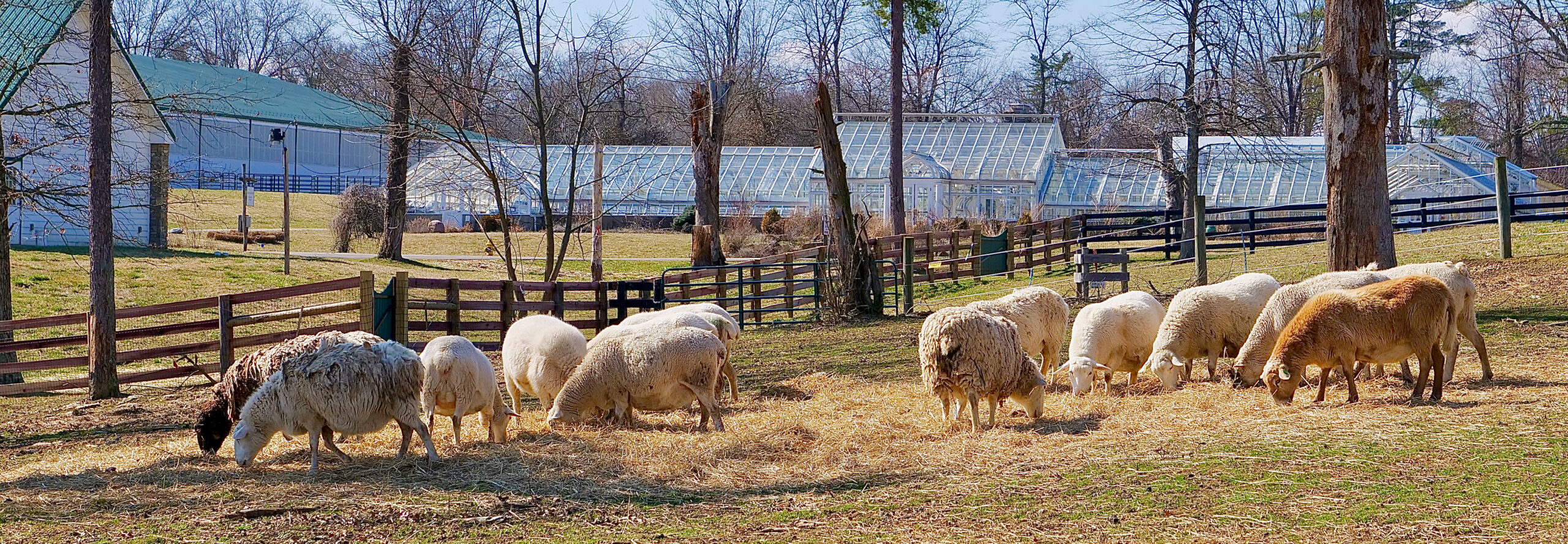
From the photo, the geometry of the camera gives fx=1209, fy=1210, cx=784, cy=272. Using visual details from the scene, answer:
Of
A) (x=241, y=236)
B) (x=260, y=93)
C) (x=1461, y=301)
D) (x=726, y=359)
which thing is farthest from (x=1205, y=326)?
(x=260, y=93)

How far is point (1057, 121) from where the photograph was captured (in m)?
41.3

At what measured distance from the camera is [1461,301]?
905 cm

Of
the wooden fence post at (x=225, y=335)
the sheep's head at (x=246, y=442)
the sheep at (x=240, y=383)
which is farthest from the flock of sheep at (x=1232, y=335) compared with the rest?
the wooden fence post at (x=225, y=335)

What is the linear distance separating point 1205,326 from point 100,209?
10563 mm

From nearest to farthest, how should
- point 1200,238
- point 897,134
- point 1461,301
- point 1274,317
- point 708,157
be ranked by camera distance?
point 1461,301, point 1274,317, point 1200,238, point 708,157, point 897,134

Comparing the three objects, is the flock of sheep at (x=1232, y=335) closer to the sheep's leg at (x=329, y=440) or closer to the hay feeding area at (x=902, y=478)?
the hay feeding area at (x=902, y=478)

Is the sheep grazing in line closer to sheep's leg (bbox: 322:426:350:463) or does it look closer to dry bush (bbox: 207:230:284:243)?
sheep's leg (bbox: 322:426:350:463)

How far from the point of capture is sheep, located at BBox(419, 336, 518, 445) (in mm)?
8266

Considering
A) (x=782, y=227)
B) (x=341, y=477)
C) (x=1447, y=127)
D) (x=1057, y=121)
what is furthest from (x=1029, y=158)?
(x=341, y=477)

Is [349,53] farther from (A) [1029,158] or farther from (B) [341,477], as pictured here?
(A) [1029,158]

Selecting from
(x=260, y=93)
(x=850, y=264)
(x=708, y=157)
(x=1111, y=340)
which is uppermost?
(x=260, y=93)

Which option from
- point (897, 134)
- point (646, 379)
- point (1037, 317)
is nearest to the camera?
point (646, 379)

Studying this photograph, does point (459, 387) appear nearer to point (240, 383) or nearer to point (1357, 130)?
point (240, 383)

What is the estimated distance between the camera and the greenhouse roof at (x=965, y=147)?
38.7m
